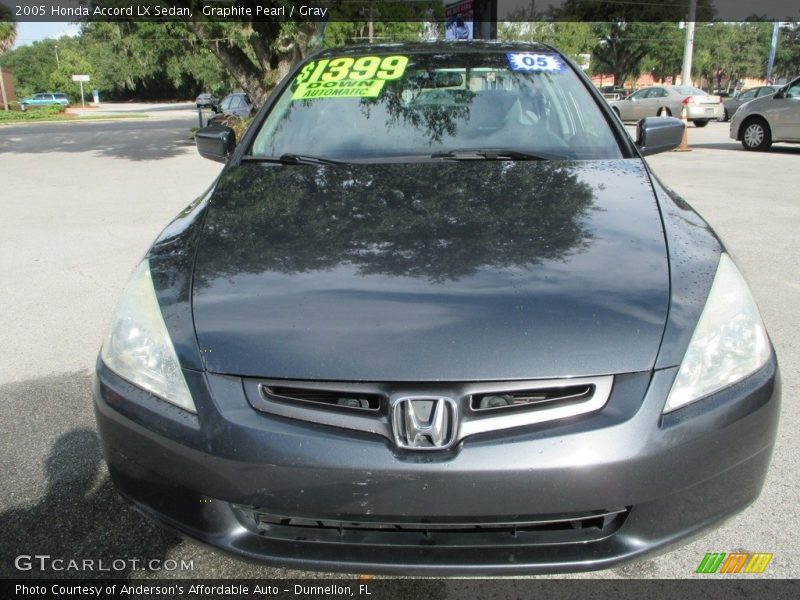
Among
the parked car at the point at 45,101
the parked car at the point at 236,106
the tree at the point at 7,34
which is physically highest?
the tree at the point at 7,34

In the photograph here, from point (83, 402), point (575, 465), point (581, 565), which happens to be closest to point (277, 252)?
point (575, 465)

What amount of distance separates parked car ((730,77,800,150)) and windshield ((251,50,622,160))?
38.5ft

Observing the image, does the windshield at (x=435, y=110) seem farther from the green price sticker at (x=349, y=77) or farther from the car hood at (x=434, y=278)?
the car hood at (x=434, y=278)

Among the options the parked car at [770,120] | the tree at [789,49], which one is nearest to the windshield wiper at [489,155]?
the parked car at [770,120]

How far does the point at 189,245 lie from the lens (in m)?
2.08

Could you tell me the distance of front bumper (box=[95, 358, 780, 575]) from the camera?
1482 millimetres

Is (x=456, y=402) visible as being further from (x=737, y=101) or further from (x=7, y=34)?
(x=7, y=34)

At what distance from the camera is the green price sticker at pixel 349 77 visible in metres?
3.14

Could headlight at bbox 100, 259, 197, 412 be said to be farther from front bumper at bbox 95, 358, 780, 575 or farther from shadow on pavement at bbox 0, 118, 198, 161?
shadow on pavement at bbox 0, 118, 198, 161

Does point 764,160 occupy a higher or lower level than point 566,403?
lower

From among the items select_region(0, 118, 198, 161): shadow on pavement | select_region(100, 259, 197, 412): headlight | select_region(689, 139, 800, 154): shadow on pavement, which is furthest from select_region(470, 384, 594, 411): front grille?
select_region(689, 139, 800, 154): shadow on pavement

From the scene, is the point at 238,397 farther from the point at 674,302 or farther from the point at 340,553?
the point at 674,302

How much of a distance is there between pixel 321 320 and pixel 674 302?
0.89 meters

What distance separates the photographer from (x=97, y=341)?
387cm
